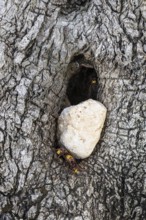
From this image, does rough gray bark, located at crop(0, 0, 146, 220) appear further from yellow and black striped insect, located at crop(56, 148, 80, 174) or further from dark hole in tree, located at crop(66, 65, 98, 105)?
dark hole in tree, located at crop(66, 65, 98, 105)

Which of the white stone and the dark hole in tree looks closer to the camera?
the white stone

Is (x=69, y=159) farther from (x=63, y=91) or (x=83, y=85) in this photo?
(x=83, y=85)

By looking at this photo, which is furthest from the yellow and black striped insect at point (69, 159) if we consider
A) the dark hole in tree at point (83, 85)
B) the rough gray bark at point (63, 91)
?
the dark hole in tree at point (83, 85)

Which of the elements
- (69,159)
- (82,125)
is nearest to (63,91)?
(82,125)

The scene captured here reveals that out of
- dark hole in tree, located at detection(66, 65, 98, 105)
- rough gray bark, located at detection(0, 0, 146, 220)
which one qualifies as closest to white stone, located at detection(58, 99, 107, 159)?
rough gray bark, located at detection(0, 0, 146, 220)

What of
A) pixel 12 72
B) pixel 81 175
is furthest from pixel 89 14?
pixel 81 175

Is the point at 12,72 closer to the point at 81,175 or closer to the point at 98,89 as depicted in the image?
the point at 98,89

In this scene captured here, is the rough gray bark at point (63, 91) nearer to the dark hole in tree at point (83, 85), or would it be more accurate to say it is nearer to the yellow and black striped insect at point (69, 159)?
the yellow and black striped insect at point (69, 159)
